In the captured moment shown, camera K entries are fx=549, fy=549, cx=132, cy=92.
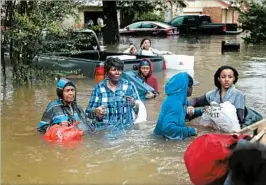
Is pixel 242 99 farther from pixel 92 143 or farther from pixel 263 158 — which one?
pixel 263 158

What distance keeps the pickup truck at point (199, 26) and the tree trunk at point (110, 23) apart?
13424 mm

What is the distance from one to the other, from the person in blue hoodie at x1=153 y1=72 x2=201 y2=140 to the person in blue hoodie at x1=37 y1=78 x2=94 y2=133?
4.00 feet

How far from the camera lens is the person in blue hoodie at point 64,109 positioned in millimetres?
7410

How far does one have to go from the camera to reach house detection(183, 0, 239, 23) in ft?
180

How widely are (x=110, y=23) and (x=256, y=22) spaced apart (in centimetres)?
800

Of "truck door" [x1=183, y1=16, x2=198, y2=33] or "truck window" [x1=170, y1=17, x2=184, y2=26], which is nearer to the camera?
"truck door" [x1=183, y1=16, x2=198, y2=33]

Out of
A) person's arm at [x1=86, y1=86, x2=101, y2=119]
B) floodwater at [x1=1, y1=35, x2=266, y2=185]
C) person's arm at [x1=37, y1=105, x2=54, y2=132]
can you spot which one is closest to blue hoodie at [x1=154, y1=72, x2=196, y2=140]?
floodwater at [x1=1, y1=35, x2=266, y2=185]

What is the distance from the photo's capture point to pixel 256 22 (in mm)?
30062

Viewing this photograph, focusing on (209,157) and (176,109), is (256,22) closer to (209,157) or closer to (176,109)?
(176,109)

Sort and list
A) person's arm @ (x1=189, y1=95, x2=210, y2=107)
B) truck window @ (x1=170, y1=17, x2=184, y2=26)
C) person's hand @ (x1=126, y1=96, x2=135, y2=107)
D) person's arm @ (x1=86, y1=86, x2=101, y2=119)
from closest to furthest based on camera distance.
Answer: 1. person's arm @ (x1=86, y1=86, x2=101, y2=119)
2. person's hand @ (x1=126, y1=96, x2=135, y2=107)
3. person's arm @ (x1=189, y1=95, x2=210, y2=107)
4. truck window @ (x1=170, y1=17, x2=184, y2=26)

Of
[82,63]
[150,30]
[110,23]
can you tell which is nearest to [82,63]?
[82,63]

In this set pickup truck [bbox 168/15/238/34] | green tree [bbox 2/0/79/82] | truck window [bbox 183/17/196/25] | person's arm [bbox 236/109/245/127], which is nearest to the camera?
person's arm [bbox 236/109/245/127]

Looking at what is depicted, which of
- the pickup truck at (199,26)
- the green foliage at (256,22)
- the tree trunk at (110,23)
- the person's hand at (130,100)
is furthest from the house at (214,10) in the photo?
the person's hand at (130,100)

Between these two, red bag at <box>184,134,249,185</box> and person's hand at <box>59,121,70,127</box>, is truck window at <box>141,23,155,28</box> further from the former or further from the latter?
red bag at <box>184,134,249,185</box>
